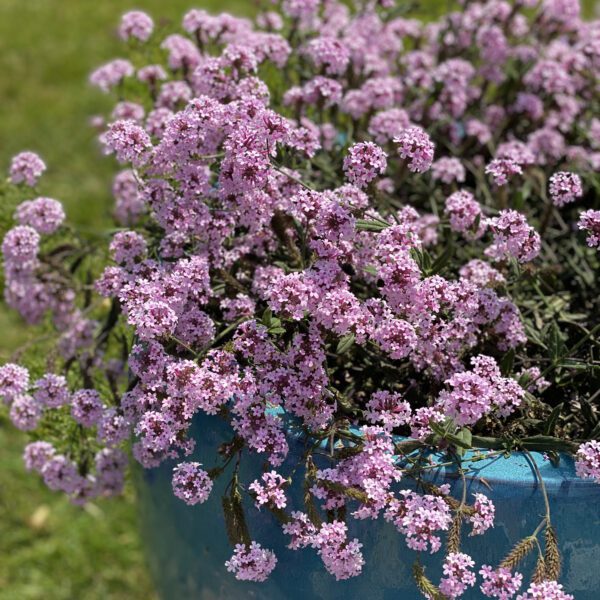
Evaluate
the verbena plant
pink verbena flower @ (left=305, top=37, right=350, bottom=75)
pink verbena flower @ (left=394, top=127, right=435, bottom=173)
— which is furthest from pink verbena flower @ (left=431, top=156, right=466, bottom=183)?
pink verbena flower @ (left=394, top=127, right=435, bottom=173)

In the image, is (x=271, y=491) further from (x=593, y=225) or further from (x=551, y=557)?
(x=593, y=225)

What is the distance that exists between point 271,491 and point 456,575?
273 mm

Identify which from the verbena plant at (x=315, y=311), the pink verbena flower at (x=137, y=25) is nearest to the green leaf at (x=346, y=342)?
the verbena plant at (x=315, y=311)

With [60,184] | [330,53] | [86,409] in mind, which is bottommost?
[60,184]

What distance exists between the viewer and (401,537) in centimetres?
136

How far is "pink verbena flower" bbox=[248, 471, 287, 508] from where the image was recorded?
1.33m

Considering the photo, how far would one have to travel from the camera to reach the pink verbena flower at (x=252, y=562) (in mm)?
1361

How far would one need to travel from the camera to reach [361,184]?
1411 mm

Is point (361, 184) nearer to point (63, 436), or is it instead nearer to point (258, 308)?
point (258, 308)

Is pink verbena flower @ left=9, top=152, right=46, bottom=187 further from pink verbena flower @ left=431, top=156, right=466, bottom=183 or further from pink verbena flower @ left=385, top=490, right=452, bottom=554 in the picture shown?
pink verbena flower @ left=385, top=490, right=452, bottom=554

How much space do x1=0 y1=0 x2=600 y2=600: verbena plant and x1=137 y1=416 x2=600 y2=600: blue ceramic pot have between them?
26mm

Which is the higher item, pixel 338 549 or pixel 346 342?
pixel 346 342

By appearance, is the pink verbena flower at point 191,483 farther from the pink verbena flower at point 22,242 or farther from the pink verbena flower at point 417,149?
the pink verbena flower at point 22,242

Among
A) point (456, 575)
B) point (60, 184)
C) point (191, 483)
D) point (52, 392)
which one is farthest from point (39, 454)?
point (60, 184)
